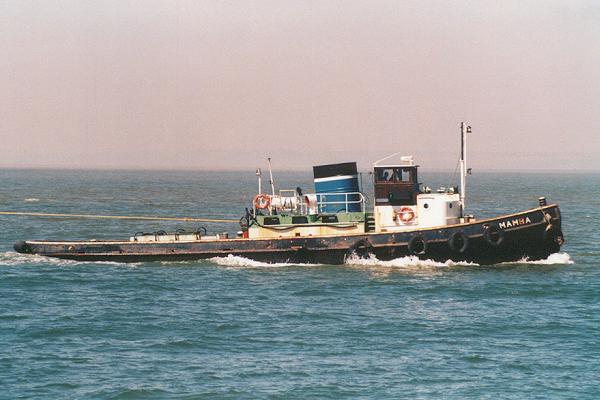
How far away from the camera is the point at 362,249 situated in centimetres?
3625

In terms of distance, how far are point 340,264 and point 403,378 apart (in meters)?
15.5

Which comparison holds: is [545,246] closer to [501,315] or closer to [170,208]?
[501,315]

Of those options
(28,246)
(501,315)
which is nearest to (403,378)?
(501,315)

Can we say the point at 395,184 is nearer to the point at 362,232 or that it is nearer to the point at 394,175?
the point at 394,175

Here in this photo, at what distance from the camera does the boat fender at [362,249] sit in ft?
119

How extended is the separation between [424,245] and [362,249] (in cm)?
268

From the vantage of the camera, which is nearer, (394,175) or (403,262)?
(403,262)

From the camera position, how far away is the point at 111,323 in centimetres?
2684

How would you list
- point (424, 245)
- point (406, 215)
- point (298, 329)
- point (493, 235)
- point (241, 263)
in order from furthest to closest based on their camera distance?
1. point (241, 263)
2. point (406, 215)
3. point (424, 245)
4. point (493, 235)
5. point (298, 329)

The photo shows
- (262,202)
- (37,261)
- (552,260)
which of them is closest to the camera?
(552,260)

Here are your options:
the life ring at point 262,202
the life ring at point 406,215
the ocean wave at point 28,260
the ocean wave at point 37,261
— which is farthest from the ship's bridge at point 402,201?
the ocean wave at point 28,260

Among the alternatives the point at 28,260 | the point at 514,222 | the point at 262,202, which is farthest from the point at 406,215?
the point at 28,260

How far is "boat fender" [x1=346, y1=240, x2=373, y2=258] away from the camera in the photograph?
36.2 meters

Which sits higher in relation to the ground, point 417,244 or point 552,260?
point 417,244
